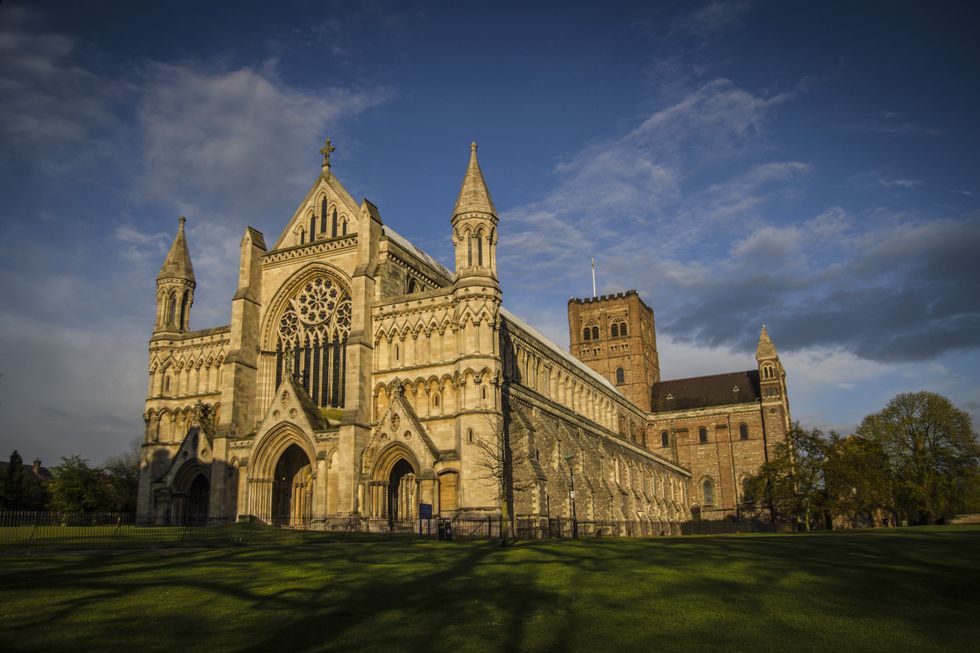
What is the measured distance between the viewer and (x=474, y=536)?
121 feet

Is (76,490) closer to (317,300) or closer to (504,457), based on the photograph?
(317,300)

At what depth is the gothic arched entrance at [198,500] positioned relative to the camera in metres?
45.5

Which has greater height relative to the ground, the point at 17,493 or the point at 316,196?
the point at 316,196

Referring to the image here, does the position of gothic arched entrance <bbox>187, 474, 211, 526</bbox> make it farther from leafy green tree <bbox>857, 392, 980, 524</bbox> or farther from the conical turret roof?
leafy green tree <bbox>857, 392, 980, 524</bbox>

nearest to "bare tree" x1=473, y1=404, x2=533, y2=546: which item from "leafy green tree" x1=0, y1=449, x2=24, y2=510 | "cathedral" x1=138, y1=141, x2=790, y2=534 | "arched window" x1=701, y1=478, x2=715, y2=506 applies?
"cathedral" x1=138, y1=141, x2=790, y2=534

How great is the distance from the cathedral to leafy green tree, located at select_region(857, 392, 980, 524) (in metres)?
21.3

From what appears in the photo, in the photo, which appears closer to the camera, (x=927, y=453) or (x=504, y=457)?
(x=504, y=457)

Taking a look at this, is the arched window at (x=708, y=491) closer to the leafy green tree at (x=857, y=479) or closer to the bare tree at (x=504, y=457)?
the leafy green tree at (x=857, y=479)

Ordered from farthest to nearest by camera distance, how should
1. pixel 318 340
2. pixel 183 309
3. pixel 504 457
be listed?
pixel 183 309, pixel 318 340, pixel 504 457

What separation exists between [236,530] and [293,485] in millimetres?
9938

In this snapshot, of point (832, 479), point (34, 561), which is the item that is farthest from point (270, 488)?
point (832, 479)

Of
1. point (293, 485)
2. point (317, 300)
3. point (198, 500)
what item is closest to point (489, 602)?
point (293, 485)

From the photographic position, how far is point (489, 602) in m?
16.3

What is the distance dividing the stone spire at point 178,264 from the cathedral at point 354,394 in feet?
0.36
